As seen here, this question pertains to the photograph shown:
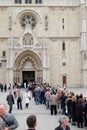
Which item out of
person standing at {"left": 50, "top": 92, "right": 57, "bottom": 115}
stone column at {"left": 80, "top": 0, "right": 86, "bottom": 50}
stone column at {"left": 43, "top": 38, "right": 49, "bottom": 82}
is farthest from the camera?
stone column at {"left": 43, "top": 38, "right": 49, "bottom": 82}

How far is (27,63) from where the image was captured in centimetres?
5912

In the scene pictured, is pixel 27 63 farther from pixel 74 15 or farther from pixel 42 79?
pixel 74 15

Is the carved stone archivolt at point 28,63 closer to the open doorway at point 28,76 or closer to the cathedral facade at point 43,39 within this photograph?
the cathedral facade at point 43,39

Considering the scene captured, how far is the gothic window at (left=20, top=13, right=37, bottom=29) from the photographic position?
2323 inches

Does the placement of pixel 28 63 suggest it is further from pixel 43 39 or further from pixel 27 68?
pixel 43 39

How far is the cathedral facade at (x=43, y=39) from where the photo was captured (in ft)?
188

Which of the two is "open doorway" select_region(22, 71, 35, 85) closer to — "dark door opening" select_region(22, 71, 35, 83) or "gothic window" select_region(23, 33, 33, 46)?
"dark door opening" select_region(22, 71, 35, 83)

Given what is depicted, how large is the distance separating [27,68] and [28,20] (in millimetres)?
7049

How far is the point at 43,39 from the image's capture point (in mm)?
57625

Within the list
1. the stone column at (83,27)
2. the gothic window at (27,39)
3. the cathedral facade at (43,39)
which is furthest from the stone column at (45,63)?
the stone column at (83,27)

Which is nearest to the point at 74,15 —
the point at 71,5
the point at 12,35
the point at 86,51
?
the point at 71,5

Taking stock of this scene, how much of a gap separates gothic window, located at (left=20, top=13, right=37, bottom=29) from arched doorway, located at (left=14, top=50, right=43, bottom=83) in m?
4.22

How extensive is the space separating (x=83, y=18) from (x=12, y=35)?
10418 mm

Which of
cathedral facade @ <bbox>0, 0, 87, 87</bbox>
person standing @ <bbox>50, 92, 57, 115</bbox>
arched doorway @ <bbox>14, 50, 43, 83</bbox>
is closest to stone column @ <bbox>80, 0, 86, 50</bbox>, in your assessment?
cathedral facade @ <bbox>0, 0, 87, 87</bbox>
